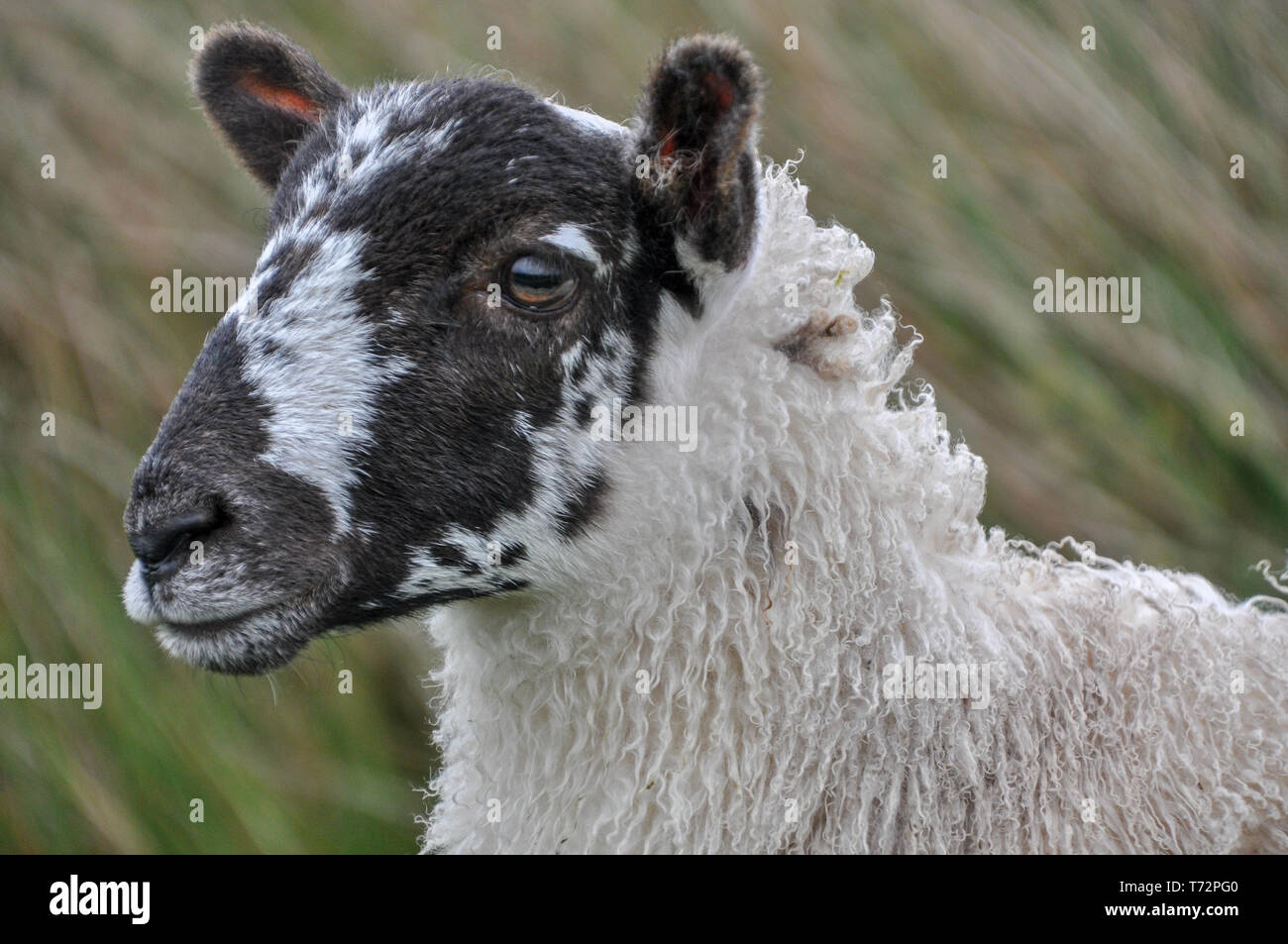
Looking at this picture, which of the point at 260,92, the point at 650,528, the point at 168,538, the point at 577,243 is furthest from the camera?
the point at 260,92

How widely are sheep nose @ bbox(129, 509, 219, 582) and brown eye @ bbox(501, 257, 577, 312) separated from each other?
72 centimetres

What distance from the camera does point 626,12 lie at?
5.42m

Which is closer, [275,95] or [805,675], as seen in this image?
[805,675]

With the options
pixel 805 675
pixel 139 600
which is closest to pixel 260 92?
pixel 139 600

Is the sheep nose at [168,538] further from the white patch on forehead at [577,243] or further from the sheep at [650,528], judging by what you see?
the white patch on forehead at [577,243]

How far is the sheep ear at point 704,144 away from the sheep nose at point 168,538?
3.61ft

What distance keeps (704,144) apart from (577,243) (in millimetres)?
323

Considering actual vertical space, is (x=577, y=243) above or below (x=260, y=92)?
below

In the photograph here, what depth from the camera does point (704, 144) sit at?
2486 mm

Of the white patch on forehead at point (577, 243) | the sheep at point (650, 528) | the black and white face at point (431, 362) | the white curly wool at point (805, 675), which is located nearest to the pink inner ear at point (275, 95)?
the sheep at point (650, 528)

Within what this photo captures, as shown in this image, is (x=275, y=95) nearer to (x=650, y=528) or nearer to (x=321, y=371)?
(x=321, y=371)

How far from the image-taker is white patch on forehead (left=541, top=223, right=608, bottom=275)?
2.52 metres

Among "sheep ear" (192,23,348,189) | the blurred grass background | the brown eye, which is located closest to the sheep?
the brown eye
